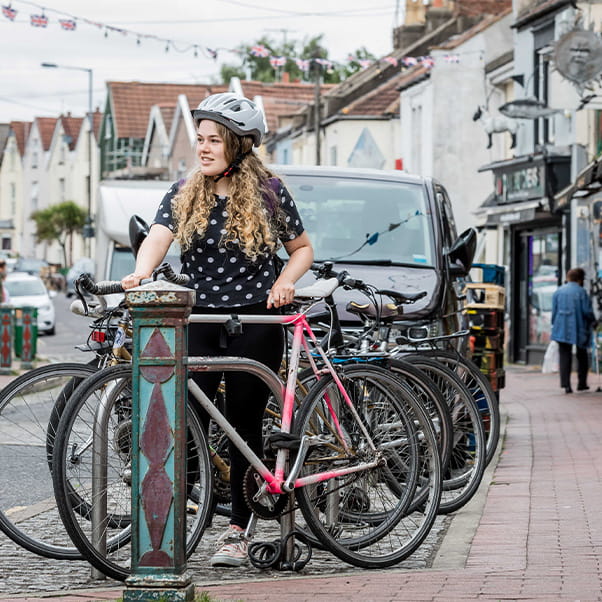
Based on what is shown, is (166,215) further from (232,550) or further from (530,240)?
(530,240)

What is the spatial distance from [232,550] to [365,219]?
14.5 feet

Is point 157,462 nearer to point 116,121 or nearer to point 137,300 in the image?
point 137,300

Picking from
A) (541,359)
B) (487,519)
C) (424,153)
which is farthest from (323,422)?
(424,153)

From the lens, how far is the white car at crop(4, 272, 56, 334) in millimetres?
35281

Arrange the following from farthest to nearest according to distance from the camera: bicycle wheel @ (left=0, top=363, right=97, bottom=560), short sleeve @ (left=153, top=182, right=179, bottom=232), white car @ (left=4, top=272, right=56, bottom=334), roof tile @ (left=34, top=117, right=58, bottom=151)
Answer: roof tile @ (left=34, top=117, right=58, bottom=151) < white car @ (left=4, top=272, right=56, bottom=334) < short sleeve @ (left=153, top=182, right=179, bottom=232) < bicycle wheel @ (left=0, top=363, right=97, bottom=560)

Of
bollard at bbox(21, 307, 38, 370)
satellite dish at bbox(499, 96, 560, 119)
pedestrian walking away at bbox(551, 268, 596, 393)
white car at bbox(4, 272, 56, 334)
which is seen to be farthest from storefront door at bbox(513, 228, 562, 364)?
white car at bbox(4, 272, 56, 334)

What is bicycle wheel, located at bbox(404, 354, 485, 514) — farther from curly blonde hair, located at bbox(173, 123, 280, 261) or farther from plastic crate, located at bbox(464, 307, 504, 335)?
plastic crate, located at bbox(464, 307, 504, 335)

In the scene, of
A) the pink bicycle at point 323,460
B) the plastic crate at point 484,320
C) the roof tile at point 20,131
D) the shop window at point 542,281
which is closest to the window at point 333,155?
the shop window at point 542,281

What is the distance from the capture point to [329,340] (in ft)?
19.6

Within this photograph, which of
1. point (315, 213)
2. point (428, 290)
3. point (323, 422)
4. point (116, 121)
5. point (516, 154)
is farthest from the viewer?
point (116, 121)

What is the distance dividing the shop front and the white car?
11530 millimetres

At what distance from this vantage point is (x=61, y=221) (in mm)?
84562

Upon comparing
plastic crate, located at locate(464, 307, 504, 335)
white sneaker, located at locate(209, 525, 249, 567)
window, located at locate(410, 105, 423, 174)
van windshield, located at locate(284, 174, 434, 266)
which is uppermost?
window, located at locate(410, 105, 423, 174)

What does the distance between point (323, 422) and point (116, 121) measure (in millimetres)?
77253
